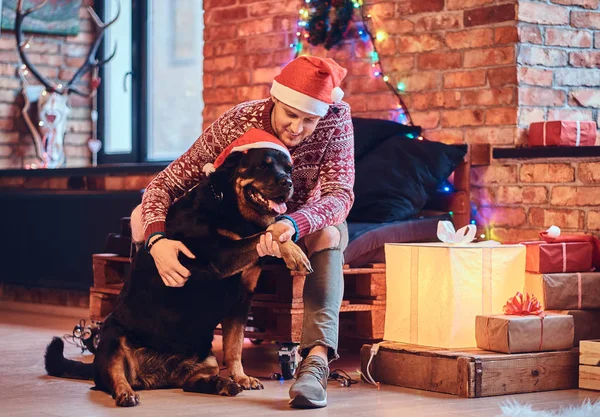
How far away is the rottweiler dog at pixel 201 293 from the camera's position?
125 inches

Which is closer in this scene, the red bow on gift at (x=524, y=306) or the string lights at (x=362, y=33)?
the red bow on gift at (x=524, y=306)

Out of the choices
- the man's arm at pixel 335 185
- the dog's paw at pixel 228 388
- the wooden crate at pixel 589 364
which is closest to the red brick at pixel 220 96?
the man's arm at pixel 335 185

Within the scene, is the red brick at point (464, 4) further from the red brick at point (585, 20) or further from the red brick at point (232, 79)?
the red brick at point (232, 79)

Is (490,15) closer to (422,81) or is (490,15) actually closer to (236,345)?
(422,81)

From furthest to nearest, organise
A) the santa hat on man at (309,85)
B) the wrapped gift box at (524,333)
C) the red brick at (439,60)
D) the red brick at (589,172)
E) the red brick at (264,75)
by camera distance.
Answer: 1. the red brick at (264,75)
2. the red brick at (439,60)
3. the red brick at (589,172)
4. the wrapped gift box at (524,333)
5. the santa hat on man at (309,85)

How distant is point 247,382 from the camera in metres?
3.35

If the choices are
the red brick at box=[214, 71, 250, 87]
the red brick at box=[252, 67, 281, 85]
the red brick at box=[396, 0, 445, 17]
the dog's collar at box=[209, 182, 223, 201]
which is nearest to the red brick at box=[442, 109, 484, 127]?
the red brick at box=[396, 0, 445, 17]

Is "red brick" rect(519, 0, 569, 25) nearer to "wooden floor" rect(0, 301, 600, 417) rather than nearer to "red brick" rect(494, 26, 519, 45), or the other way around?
"red brick" rect(494, 26, 519, 45)

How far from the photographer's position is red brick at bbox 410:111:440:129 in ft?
15.0

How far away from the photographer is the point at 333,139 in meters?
3.44

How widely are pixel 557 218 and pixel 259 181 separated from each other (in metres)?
1.51

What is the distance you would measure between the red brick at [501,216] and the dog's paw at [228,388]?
1573 mm

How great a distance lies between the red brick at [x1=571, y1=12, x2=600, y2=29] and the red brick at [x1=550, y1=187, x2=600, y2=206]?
2.43ft

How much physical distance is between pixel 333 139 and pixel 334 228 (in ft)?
0.98
